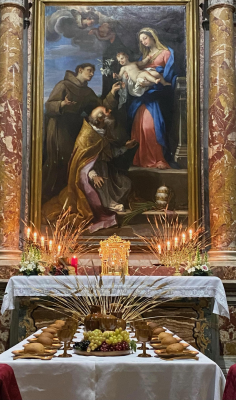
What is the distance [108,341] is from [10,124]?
760 cm

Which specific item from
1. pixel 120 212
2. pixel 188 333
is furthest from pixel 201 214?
pixel 188 333

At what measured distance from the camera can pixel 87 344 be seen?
4.39 m

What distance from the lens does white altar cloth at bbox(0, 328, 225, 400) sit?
4.01 metres

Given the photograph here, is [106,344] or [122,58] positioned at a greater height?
[122,58]

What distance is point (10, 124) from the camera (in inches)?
445

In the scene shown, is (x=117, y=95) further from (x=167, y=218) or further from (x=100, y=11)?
(x=167, y=218)

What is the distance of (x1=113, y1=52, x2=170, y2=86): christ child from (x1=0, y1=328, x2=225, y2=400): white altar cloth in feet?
28.8

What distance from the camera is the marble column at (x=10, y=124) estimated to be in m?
11.1

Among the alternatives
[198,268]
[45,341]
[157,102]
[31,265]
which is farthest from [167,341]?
[157,102]

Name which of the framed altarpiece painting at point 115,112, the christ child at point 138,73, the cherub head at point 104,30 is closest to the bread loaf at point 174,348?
the framed altarpiece painting at point 115,112

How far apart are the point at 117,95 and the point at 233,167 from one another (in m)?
2.74

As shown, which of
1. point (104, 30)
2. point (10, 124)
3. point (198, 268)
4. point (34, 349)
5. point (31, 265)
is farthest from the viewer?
point (104, 30)

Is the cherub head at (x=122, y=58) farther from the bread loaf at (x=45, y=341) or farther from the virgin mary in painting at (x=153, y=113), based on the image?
the bread loaf at (x=45, y=341)

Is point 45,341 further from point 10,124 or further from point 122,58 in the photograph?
point 122,58
